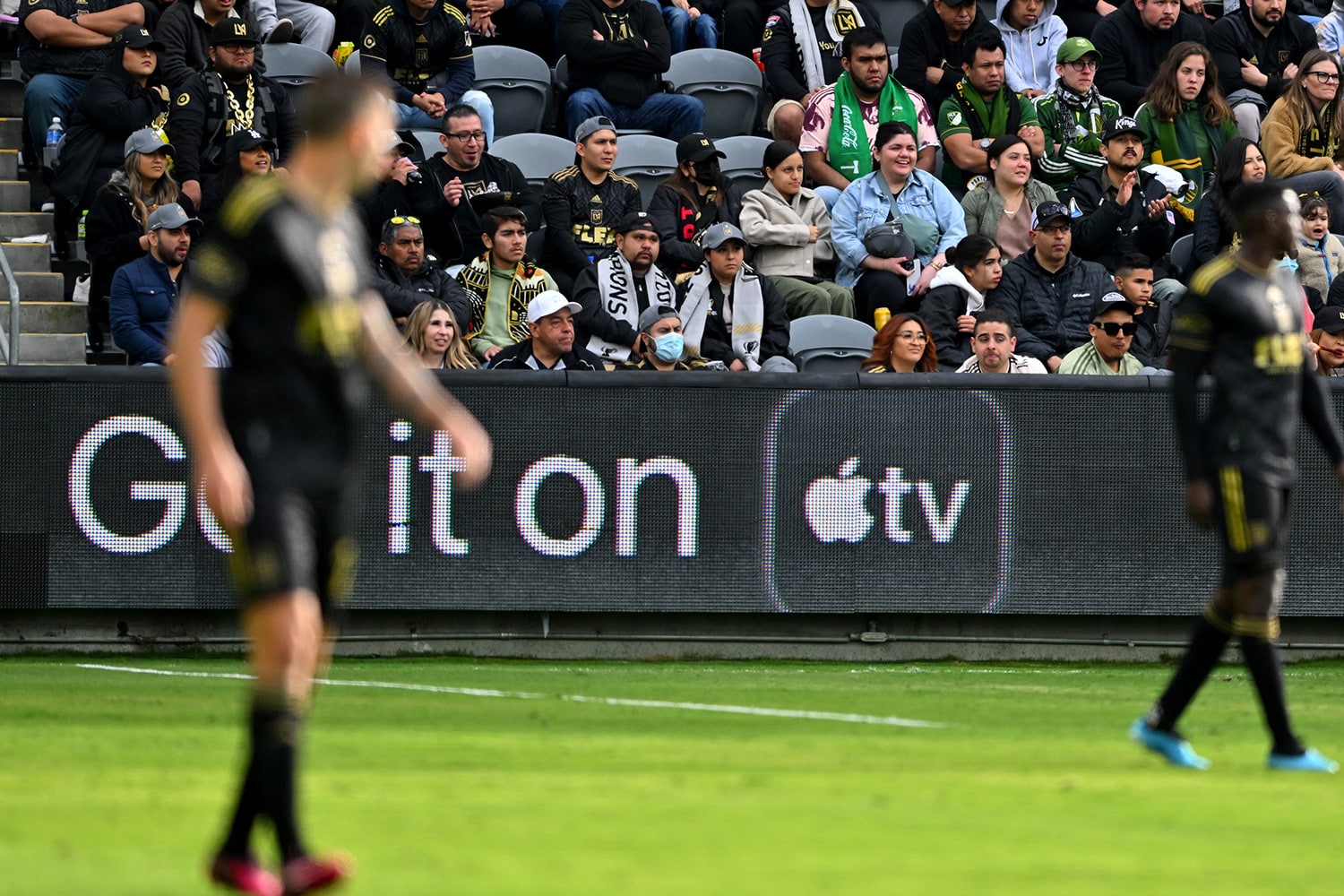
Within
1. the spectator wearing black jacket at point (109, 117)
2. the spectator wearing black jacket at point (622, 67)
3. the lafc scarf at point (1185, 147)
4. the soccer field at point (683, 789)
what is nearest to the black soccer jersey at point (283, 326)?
the soccer field at point (683, 789)

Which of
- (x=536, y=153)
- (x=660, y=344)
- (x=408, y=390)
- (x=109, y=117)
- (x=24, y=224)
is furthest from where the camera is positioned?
(x=536, y=153)

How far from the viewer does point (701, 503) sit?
1313 cm

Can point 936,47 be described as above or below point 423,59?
above

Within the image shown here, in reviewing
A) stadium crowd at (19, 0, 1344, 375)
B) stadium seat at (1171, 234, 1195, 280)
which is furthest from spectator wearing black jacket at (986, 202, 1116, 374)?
stadium seat at (1171, 234, 1195, 280)

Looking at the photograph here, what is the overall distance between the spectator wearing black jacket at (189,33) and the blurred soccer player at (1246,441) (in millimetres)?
10263

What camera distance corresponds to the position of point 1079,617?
13.4 meters

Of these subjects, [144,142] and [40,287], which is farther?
[40,287]

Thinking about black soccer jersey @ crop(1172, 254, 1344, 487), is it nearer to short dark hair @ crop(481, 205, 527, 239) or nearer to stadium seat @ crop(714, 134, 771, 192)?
short dark hair @ crop(481, 205, 527, 239)

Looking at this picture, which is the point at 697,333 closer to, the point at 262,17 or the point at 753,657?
the point at 753,657

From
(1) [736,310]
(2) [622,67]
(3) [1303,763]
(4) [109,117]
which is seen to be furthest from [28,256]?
(3) [1303,763]

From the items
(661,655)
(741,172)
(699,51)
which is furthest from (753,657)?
(699,51)

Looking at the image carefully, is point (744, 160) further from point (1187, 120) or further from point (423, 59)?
point (1187, 120)

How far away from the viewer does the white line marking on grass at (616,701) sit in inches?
372

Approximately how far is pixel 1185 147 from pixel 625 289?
19.3 ft
